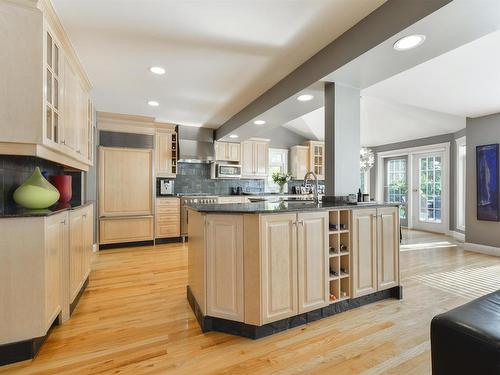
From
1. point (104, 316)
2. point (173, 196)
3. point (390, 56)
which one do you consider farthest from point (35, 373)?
point (173, 196)

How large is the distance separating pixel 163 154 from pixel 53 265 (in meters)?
3.58

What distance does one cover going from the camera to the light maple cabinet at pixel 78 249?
221cm

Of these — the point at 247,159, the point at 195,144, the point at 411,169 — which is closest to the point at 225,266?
the point at 195,144

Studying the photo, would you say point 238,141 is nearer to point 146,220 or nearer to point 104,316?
point 146,220

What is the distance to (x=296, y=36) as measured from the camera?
222cm

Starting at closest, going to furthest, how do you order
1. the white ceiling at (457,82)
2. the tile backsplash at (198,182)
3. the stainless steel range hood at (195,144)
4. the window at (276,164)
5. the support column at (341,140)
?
the support column at (341,140), the white ceiling at (457,82), the stainless steel range hood at (195,144), the tile backsplash at (198,182), the window at (276,164)

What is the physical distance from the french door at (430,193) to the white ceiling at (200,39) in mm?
5118

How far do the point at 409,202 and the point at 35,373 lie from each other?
7.60 meters

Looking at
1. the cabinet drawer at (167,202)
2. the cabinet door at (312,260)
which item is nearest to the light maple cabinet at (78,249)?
the cabinet door at (312,260)

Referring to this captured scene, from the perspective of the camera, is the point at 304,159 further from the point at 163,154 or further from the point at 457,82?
the point at 457,82

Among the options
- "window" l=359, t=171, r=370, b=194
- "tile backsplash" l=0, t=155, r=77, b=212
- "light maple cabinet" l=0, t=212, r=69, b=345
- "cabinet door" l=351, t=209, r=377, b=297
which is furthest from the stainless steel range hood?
"window" l=359, t=171, r=370, b=194

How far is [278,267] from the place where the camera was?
6.37 ft

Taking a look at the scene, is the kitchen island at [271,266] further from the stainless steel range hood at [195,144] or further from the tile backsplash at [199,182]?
the tile backsplash at [199,182]

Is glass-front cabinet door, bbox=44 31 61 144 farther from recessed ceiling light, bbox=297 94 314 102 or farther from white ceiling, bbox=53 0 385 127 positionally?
recessed ceiling light, bbox=297 94 314 102
